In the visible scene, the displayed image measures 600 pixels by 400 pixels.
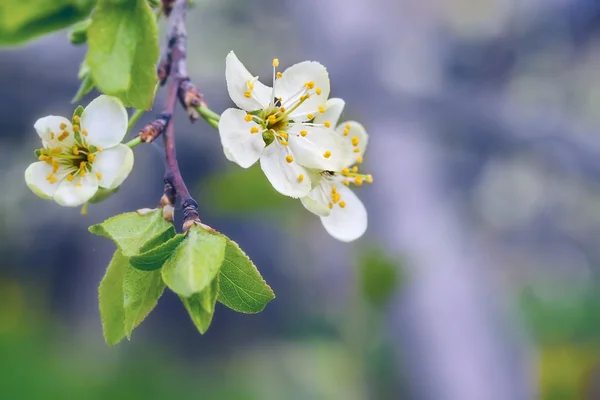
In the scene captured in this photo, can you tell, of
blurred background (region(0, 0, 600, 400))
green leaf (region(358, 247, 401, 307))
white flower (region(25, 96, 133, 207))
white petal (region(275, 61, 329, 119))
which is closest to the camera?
white flower (region(25, 96, 133, 207))

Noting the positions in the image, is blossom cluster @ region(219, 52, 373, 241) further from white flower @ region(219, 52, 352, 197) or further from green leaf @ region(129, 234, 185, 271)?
green leaf @ region(129, 234, 185, 271)

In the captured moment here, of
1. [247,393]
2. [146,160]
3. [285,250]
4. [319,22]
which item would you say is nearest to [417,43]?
[319,22]

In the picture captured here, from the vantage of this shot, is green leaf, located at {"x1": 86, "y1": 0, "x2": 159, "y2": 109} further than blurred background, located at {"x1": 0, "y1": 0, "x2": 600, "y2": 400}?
No

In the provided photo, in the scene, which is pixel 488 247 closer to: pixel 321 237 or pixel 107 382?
pixel 321 237

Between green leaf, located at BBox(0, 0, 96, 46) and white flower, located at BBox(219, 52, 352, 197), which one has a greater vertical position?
white flower, located at BBox(219, 52, 352, 197)

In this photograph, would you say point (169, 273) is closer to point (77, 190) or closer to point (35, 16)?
point (77, 190)

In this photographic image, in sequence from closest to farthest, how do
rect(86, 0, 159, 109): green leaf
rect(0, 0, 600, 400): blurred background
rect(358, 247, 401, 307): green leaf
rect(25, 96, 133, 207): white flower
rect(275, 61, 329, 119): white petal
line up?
rect(86, 0, 159, 109): green leaf
rect(25, 96, 133, 207): white flower
rect(275, 61, 329, 119): white petal
rect(0, 0, 600, 400): blurred background
rect(358, 247, 401, 307): green leaf

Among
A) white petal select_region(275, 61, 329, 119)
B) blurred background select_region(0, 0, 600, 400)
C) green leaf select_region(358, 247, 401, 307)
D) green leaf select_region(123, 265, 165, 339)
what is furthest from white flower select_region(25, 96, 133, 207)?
green leaf select_region(358, 247, 401, 307)

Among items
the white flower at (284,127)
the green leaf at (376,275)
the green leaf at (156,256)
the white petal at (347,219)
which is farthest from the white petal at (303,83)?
the green leaf at (376,275)
